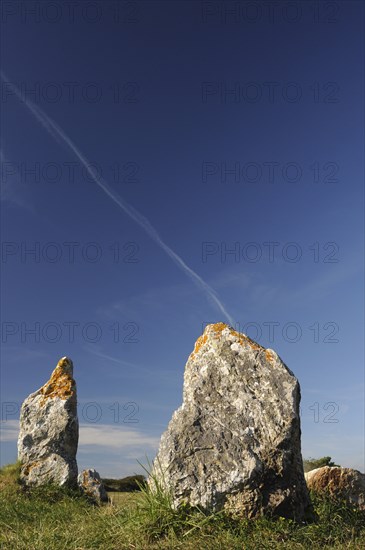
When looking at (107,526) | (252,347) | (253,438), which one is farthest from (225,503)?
(252,347)

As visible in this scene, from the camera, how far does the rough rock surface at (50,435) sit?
19.1 m

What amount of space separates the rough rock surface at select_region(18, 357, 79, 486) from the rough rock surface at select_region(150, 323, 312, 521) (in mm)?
10833

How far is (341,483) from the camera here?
1200 cm

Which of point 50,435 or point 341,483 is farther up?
point 50,435

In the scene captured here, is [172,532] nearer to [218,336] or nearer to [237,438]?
[237,438]

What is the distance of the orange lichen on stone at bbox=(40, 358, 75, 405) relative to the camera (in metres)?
20.7

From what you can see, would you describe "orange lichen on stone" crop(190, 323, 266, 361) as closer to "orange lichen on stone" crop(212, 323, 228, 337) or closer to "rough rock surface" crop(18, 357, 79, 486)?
"orange lichen on stone" crop(212, 323, 228, 337)

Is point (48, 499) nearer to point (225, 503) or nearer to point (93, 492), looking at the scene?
point (93, 492)

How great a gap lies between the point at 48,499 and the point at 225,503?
11.1 m

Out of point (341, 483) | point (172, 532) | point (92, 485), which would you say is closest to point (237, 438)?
point (172, 532)

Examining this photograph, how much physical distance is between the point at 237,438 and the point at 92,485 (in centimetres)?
1408

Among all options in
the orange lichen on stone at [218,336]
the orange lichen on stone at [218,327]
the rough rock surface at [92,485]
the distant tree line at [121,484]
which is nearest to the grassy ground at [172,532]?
the orange lichen on stone at [218,336]

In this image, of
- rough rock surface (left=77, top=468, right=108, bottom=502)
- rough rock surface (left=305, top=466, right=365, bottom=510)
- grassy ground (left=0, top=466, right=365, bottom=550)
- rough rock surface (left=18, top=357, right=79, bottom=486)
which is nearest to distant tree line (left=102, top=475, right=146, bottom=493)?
rough rock surface (left=77, top=468, right=108, bottom=502)

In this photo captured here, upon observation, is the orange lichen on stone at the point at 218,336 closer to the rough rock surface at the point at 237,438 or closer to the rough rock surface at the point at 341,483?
the rough rock surface at the point at 237,438
